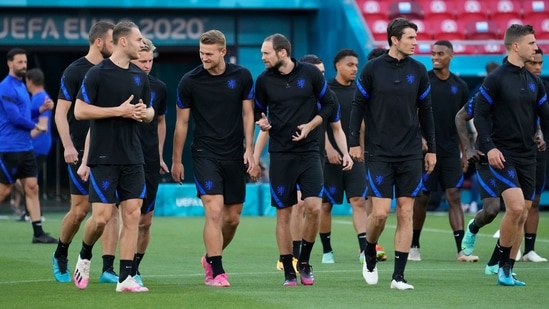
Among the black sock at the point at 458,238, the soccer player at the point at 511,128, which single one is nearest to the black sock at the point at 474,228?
the black sock at the point at 458,238

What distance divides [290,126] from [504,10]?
58.1 ft

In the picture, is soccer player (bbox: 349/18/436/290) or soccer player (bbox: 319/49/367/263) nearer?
soccer player (bbox: 349/18/436/290)

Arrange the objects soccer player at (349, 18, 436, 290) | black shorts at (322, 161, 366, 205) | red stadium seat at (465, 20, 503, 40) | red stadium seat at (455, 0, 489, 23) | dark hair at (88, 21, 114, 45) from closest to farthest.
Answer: soccer player at (349, 18, 436, 290) < dark hair at (88, 21, 114, 45) < black shorts at (322, 161, 366, 205) < red stadium seat at (465, 20, 503, 40) < red stadium seat at (455, 0, 489, 23)

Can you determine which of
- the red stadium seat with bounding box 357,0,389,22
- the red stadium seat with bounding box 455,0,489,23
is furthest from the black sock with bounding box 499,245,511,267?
the red stadium seat with bounding box 455,0,489,23

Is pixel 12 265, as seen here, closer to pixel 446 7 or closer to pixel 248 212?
pixel 248 212

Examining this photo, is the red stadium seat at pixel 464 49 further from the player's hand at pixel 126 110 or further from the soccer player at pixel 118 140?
the player's hand at pixel 126 110

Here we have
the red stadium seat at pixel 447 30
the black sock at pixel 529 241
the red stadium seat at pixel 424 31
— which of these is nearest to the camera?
the black sock at pixel 529 241

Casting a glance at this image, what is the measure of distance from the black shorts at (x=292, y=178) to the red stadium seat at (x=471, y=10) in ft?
56.4

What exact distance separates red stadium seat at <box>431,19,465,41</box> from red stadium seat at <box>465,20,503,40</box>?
157 mm

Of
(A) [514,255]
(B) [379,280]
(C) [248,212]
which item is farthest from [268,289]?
(C) [248,212]

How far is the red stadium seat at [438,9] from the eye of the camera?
2845cm

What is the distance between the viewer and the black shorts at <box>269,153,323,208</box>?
1209 centimetres

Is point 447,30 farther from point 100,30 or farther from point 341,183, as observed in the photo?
point 100,30

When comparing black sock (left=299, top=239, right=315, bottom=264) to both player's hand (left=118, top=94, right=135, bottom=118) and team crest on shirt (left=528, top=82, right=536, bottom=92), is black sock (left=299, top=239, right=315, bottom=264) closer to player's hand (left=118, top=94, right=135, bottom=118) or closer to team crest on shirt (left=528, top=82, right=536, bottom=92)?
player's hand (left=118, top=94, right=135, bottom=118)
